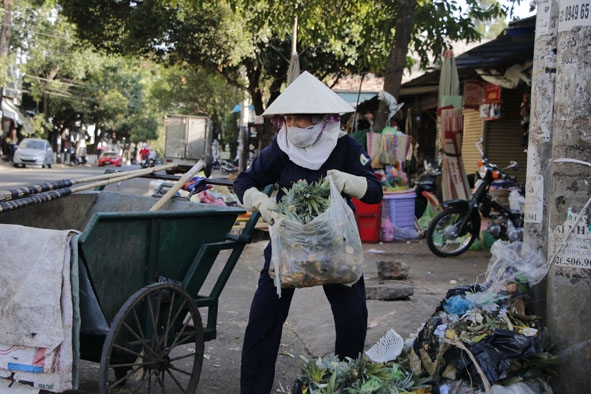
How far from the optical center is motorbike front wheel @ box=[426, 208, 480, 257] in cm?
842

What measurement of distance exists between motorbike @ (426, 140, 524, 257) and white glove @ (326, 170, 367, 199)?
5.32m

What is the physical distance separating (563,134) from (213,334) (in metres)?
2.11

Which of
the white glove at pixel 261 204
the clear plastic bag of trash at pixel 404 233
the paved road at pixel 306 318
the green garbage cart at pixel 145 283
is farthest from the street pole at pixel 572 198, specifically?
the clear plastic bag of trash at pixel 404 233

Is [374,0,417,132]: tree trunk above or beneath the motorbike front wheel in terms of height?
above

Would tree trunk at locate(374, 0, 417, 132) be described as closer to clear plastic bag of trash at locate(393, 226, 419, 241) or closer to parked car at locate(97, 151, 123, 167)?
clear plastic bag of trash at locate(393, 226, 419, 241)

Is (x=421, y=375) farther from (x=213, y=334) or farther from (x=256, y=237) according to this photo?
(x=256, y=237)

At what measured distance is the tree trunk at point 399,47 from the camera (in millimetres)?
9172

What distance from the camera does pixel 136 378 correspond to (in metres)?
3.94

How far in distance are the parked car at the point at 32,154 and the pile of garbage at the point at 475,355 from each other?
104ft

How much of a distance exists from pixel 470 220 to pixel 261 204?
5.81 meters

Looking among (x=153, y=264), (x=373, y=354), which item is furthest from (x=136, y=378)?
(x=373, y=354)

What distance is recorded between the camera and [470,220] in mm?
8469

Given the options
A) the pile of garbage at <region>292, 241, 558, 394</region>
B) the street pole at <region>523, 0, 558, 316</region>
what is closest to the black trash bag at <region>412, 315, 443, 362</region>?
the pile of garbage at <region>292, 241, 558, 394</region>

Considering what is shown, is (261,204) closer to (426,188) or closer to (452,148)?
(426,188)
